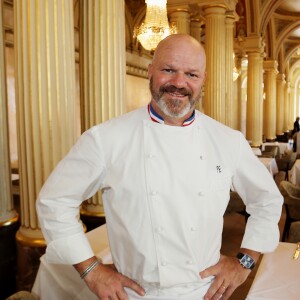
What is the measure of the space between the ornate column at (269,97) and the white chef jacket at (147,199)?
17.7m

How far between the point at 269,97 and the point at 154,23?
14183 millimetres

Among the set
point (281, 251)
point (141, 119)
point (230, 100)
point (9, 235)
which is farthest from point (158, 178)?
point (230, 100)

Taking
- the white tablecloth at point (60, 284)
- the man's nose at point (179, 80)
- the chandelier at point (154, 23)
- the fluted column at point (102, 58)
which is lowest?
the white tablecloth at point (60, 284)

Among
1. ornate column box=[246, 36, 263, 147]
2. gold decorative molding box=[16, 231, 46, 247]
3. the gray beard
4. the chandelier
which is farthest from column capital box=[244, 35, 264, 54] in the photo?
the gray beard

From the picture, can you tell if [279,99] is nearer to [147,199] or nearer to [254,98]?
[254,98]

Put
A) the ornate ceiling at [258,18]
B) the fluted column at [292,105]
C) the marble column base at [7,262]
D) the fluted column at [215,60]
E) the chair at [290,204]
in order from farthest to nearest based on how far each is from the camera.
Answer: the fluted column at [292,105] < the ornate ceiling at [258,18] < the fluted column at [215,60] < the chair at [290,204] < the marble column base at [7,262]

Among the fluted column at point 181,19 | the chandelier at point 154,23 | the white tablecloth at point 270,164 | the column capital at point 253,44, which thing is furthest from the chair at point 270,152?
the chandelier at point 154,23

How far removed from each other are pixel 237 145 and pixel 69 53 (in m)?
1.97

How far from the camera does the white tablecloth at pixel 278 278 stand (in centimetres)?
203

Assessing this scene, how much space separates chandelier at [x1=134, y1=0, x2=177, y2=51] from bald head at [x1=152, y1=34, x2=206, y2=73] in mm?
3887

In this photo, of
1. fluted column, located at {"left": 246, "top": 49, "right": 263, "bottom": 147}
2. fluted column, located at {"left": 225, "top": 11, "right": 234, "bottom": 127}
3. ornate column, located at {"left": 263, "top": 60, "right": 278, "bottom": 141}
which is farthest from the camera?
ornate column, located at {"left": 263, "top": 60, "right": 278, "bottom": 141}

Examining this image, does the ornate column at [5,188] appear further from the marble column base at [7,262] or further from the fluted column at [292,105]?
the fluted column at [292,105]

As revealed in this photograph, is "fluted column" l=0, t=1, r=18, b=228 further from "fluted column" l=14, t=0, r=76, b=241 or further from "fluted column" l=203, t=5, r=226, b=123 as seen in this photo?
"fluted column" l=203, t=5, r=226, b=123

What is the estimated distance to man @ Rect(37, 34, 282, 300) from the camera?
4.92 feet
